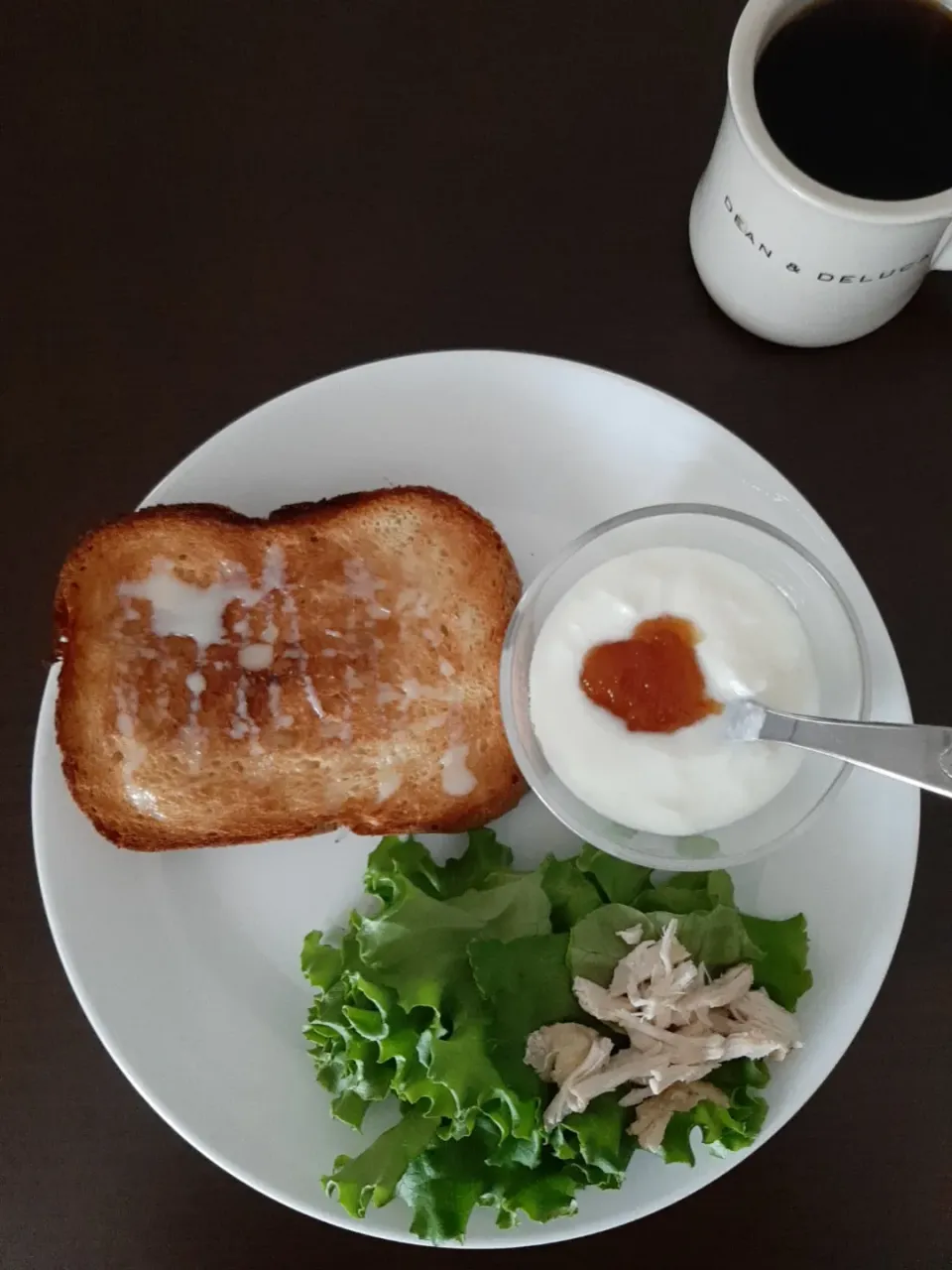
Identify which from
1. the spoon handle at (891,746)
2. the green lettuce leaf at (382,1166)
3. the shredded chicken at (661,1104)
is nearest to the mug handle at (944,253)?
the spoon handle at (891,746)

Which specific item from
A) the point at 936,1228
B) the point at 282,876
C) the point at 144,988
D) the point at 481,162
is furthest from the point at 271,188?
the point at 936,1228

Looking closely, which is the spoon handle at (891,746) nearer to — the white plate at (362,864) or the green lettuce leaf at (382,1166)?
the white plate at (362,864)

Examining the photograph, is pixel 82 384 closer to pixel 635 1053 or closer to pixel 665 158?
pixel 665 158

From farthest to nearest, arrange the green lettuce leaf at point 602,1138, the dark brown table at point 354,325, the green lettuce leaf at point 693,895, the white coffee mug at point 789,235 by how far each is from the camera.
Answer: the dark brown table at point 354,325
the green lettuce leaf at point 693,895
the green lettuce leaf at point 602,1138
the white coffee mug at point 789,235

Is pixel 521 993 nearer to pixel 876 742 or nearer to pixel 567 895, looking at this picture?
pixel 567 895

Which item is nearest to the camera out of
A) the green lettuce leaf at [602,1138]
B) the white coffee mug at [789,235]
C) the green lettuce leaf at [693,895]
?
the white coffee mug at [789,235]

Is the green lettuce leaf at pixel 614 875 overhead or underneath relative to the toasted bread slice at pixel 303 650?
underneath

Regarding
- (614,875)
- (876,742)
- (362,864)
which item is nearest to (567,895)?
(614,875)

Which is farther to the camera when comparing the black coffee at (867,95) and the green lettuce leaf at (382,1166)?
the green lettuce leaf at (382,1166)

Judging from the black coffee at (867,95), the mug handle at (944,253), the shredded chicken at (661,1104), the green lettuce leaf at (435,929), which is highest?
the black coffee at (867,95)
